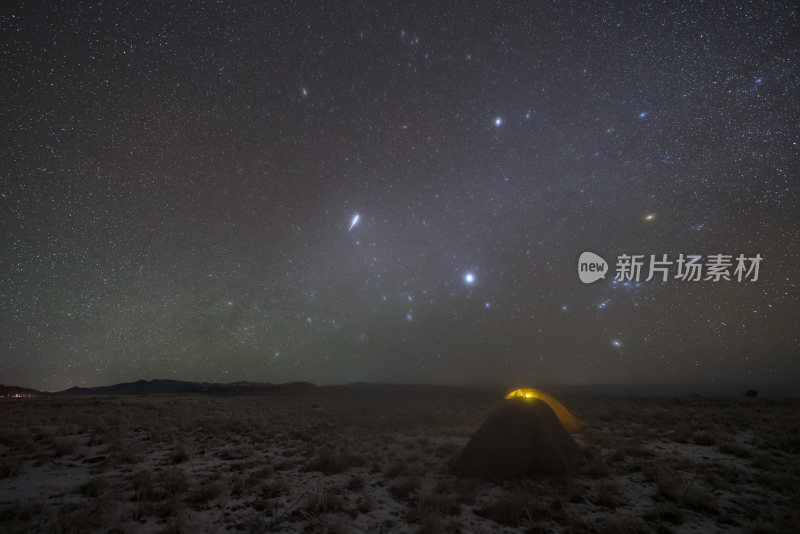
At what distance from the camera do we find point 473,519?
7340 mm

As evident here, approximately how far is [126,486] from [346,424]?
468 inches

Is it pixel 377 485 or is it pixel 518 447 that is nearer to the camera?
pixel 377 485

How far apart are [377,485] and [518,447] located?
14.2 ft

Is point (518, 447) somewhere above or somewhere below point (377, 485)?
above

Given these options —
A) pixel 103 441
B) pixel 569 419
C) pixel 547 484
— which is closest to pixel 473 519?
pixel 547 484

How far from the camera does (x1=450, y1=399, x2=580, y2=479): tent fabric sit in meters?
9.70

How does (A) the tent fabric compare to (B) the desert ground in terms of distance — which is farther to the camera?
(A) the tent fabric

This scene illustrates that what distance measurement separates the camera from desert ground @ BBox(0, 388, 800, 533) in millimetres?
7059

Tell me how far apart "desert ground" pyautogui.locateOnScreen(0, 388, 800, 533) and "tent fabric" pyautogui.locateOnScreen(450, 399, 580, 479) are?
1.64ft

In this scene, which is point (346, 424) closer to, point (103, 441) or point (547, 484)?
point (103, 441)

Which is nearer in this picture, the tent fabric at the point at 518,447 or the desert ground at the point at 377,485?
the desert ground at the point at 377,485

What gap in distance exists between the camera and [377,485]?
9.45m

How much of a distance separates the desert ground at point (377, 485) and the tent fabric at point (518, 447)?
50cm

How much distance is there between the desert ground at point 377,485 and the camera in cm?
706
